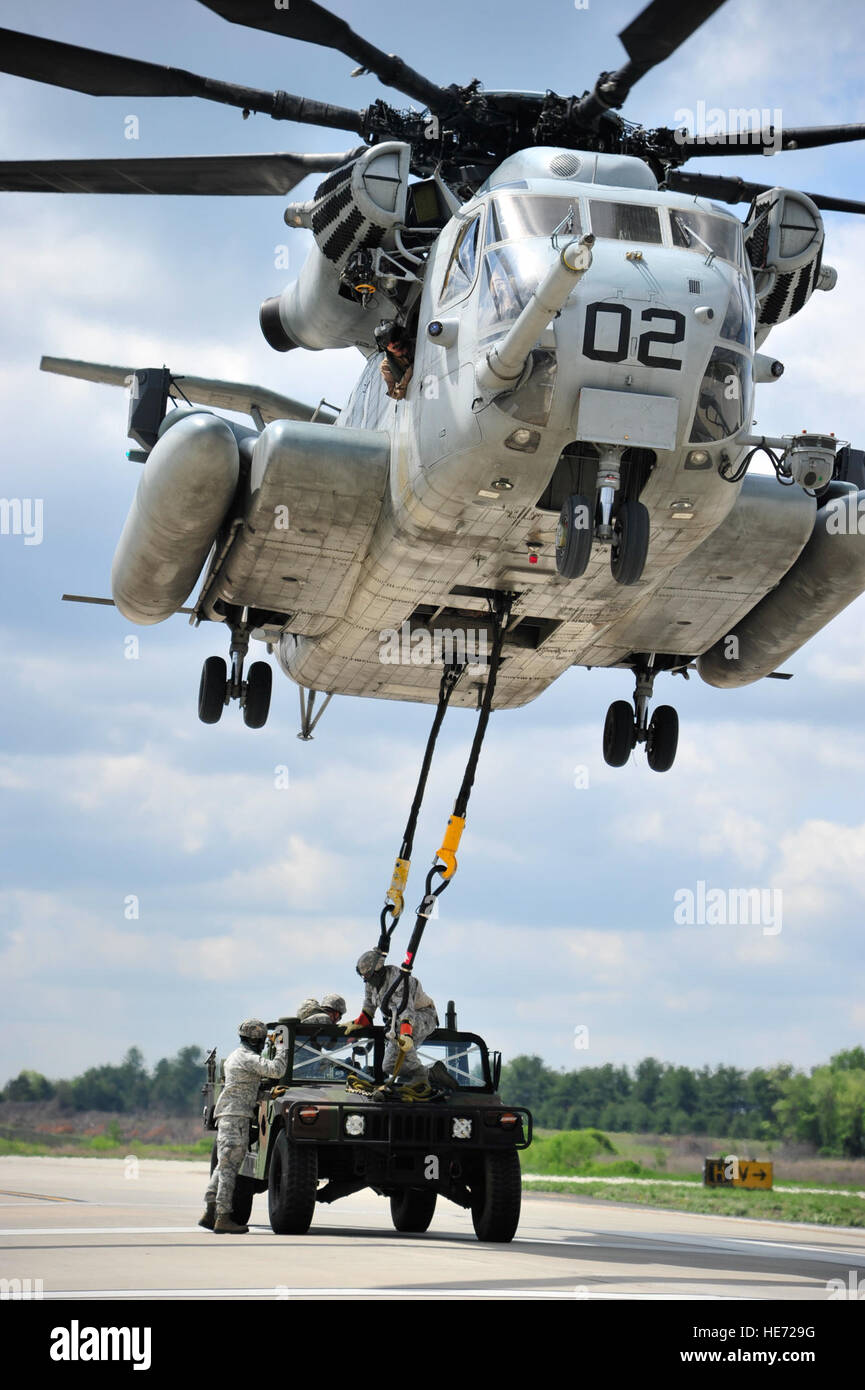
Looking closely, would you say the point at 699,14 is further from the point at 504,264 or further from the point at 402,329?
the point at 402,329

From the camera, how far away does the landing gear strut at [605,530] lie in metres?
10.9

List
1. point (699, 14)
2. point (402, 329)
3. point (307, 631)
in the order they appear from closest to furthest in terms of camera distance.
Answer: point (699, 14)
point (402, 329)
point (307, 631)

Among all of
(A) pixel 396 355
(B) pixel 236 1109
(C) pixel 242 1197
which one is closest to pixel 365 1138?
(B) pixel 236 1109

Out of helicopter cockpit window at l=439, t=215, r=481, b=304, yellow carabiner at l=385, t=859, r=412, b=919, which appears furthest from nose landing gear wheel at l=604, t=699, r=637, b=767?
helicopter cockpit window at l=439, t=215, r=481, b=304

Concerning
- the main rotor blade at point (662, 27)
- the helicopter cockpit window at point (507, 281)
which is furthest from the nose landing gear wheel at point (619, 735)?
the main rotor blade at point (662, 27)

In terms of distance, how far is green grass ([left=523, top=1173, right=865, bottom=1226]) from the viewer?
68.5ft

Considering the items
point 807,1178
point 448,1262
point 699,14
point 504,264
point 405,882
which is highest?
point 699,14

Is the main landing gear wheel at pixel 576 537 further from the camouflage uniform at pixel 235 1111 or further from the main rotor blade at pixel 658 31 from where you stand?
the camouflage uniform at pixel 235 1111

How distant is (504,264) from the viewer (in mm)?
11281

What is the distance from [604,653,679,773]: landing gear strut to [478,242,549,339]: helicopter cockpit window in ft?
21.5

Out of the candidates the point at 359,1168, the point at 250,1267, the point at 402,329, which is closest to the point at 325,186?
the point at 402,329

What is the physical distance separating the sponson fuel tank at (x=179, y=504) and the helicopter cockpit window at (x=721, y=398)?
4.29 m

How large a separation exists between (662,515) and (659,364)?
1.40 meters

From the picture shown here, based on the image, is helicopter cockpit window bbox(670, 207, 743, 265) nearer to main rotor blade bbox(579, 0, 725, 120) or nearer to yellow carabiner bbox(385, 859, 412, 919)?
main rotor blade bbox(579, 0, 725, 120)
